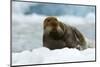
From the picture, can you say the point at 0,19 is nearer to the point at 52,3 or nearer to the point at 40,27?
the point at 40,27

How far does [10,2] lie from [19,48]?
563 millimetres

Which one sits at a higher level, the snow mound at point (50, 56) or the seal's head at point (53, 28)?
the seal's head at point (53, 28)

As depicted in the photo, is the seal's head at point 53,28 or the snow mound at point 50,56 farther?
the seal's head at point 53,28

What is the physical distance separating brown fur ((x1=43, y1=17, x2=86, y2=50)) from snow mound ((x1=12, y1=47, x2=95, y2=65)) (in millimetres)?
67

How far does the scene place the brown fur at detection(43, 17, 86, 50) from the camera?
2725 millimetres

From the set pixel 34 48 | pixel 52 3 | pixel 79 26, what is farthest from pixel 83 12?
pixel 34 48

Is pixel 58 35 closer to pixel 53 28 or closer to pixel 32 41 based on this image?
pixel 53 28

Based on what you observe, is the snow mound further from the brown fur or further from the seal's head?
the seal's head

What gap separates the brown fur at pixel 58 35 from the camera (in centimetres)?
272

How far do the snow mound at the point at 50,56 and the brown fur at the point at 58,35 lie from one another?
67 mm

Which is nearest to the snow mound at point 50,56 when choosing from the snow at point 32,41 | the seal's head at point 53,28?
the snow at point 32,41

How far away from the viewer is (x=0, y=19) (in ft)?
8.21

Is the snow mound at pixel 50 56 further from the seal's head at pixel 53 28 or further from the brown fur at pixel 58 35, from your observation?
the seal's head at pixel 53 28

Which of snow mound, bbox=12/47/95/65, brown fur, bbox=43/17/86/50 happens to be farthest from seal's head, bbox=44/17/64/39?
snow mound, bbox=12/47/95/65
